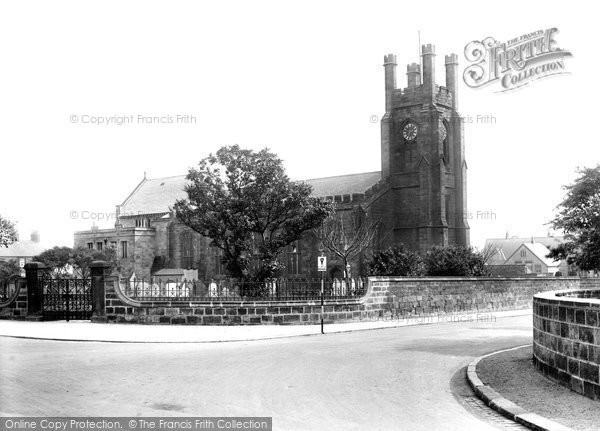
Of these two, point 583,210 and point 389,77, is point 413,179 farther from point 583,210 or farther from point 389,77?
point 583,210

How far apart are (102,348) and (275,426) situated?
9.46 m

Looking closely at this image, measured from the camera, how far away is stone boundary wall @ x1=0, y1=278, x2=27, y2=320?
25406 mm

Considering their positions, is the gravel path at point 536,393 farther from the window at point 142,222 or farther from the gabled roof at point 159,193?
the window at point 142,222

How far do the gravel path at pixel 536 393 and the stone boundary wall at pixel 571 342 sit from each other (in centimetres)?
15

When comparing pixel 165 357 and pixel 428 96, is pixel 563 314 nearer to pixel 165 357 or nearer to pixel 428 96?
pixel 165 357

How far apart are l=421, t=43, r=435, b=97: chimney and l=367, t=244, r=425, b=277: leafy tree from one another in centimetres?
2832

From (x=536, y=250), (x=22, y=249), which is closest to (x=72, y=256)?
(x=22, y=249)

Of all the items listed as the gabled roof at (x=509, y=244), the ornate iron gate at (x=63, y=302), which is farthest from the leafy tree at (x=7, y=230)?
the gabled roof at (x=509, y=244)

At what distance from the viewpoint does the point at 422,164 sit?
68000 millimetres

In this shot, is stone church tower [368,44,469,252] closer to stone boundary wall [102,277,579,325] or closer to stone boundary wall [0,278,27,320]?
stone boundary wall [102,277,579,325]

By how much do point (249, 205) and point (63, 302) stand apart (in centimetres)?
1919

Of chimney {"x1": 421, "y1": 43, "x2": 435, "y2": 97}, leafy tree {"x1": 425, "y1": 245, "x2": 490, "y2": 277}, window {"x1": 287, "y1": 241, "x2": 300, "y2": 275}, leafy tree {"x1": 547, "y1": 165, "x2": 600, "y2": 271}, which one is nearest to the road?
leafy tree {"x1": 547, "y1": 165, "x2": 600, "y2": 271}

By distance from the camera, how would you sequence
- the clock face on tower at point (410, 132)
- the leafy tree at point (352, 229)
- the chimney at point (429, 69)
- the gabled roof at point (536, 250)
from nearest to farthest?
1. the leafy tree at point (352, 229)
2. the chimney at point (429, 69)
3. the clock face on tower at point (410, 132)
4. the gabled roof at point (536, 250)

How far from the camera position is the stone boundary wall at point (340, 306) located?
22.8 m
